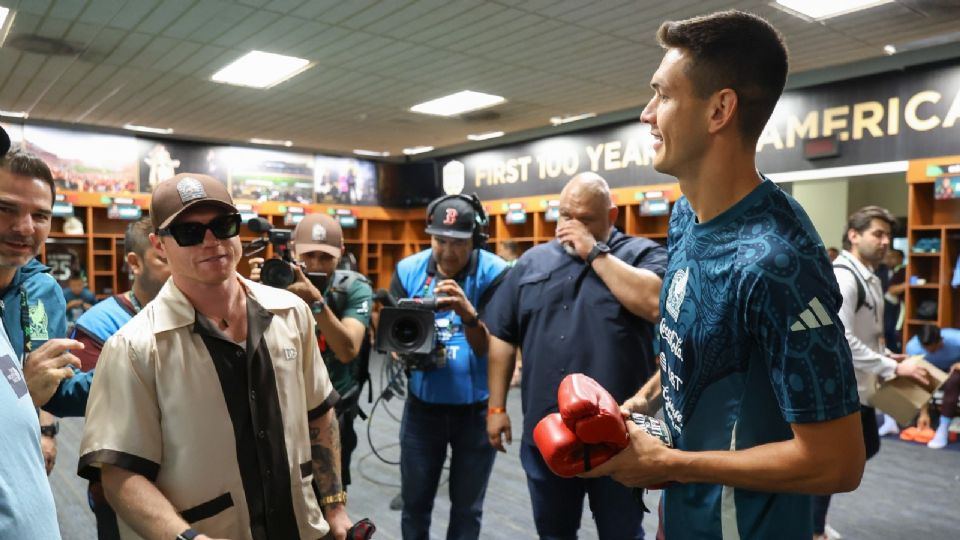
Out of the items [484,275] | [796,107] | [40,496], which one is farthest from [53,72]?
[796,107]

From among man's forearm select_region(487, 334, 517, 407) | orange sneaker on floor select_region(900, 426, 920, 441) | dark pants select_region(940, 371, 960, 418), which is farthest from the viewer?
orange sneaker on floor select_region(900, 426, 920, 441)

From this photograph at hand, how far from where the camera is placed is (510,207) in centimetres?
1016

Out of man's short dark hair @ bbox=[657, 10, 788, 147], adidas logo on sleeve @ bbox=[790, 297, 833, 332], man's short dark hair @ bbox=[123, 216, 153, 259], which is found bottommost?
adidas logo on sleeve @ bbox=[790, 297, 833, 332]

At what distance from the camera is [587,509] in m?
3.67

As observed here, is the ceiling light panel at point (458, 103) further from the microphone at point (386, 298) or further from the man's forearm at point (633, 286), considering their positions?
the man's forearm at point (633, 286)

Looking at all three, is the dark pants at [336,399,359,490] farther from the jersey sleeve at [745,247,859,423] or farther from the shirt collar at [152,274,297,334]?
the jersey sleeve at [745,247,859,423]

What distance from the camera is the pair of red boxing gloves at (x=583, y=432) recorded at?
3.54ft

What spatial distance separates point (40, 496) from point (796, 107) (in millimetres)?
7732

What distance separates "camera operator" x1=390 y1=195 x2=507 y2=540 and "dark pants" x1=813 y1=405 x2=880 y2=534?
1.62 meters

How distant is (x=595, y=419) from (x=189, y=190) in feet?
3.53

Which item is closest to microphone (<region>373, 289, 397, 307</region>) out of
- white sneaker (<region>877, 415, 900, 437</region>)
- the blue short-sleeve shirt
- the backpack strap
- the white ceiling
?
the blue short-sleeve shirt

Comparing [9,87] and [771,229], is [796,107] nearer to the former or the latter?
[771,229]

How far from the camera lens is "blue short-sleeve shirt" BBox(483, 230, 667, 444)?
2076mm

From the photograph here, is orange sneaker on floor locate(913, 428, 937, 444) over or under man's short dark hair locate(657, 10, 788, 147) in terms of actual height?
under
